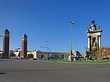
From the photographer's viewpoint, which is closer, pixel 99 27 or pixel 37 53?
pixel 99 27

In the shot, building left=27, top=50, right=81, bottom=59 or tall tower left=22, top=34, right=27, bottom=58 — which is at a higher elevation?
tall tower left=22, top=34, right=27, bottom=58

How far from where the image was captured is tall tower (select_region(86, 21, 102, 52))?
41125mm

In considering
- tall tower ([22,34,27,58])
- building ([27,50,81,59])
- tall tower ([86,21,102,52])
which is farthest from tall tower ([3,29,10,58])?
A: tall tower ([86,21,102,52])

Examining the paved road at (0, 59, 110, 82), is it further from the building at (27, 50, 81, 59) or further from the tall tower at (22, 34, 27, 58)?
the tall tower at (22, 34, 27, 58)

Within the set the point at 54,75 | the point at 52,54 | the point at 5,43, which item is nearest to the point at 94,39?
the point at 54,75

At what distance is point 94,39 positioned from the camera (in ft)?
140

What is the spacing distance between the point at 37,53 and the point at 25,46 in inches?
664

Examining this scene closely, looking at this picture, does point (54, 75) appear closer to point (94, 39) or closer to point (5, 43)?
point (94, 39)

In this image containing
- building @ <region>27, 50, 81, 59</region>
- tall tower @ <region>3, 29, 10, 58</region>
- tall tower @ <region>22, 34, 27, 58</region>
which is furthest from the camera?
tall tower @ <region>22, 34, 27, 58</region>

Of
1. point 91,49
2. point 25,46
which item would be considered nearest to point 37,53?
point 25,46

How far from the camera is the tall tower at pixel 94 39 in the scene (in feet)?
135

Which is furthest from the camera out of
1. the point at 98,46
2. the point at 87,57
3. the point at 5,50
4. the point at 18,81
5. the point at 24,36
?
the point at 24,36

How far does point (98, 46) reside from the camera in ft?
136

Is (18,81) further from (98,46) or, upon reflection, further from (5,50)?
(5,50)
